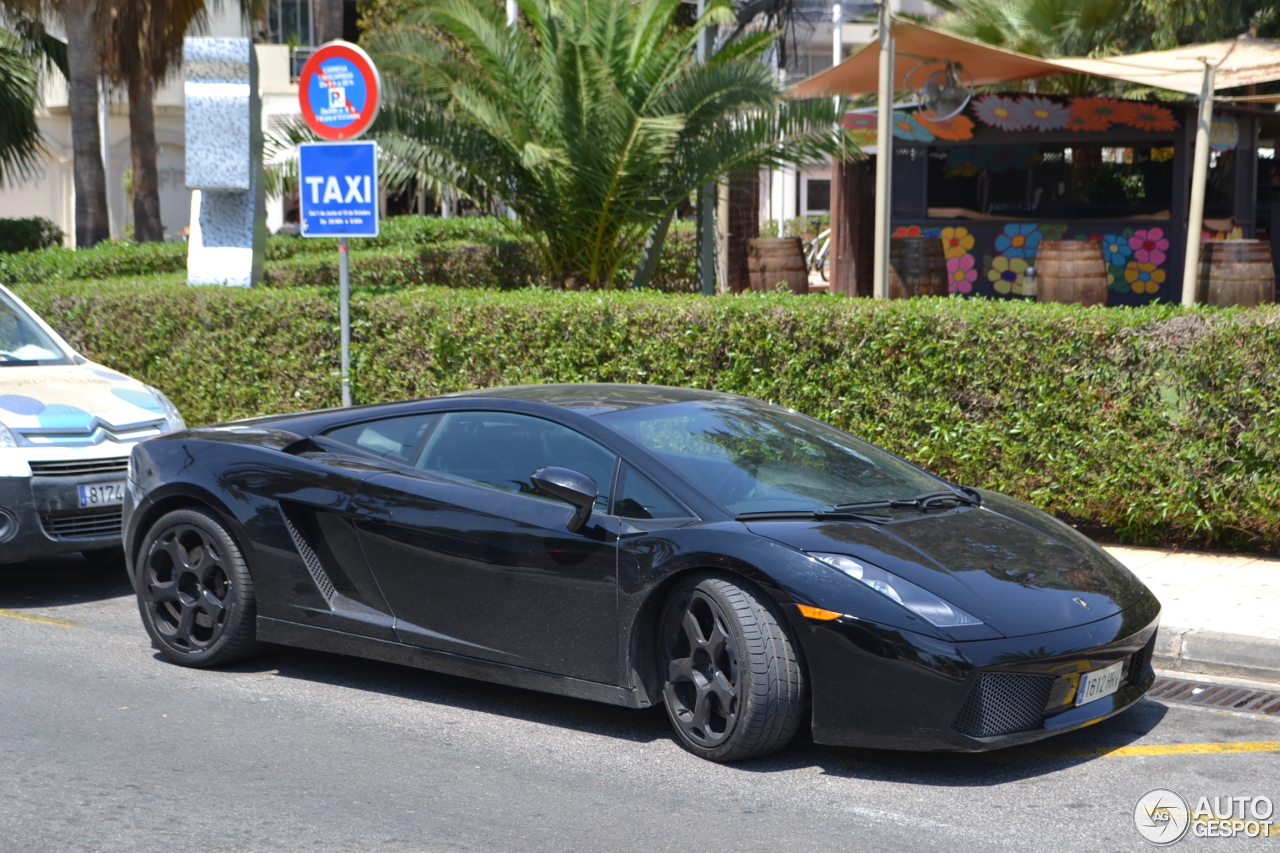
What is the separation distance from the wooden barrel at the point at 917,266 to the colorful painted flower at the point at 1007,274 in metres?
2.10

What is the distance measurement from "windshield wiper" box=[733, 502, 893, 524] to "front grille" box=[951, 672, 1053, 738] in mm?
765

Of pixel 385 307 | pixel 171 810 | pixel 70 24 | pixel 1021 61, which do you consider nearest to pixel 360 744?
pixel 171 810

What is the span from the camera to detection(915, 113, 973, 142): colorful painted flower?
16.1 meters

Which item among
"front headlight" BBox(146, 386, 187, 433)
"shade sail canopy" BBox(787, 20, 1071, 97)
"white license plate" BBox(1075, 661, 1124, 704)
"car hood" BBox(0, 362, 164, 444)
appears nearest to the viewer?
"white license plate" BBox(1075, 661, 1124, 704)

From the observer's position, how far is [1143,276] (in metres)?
15.4

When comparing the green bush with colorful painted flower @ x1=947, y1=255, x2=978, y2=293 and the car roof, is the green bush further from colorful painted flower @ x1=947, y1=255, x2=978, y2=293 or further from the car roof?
the car roof

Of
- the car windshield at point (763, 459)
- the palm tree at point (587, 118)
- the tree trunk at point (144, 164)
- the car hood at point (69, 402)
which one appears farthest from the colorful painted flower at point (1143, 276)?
the tree trunk at point (144, 164)

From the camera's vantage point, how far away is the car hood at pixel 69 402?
6.93 m

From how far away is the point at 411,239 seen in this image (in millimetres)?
17781

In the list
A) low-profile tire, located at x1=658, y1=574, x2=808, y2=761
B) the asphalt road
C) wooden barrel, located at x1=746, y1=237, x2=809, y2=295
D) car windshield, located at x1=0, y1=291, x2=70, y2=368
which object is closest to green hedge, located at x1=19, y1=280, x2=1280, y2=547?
car windshield, located at x1=0, y1=291, x2=70, y2=368

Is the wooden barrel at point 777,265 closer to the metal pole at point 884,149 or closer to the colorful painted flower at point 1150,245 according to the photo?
the colorful painted flower at point 1150,245

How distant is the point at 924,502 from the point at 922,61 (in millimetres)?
10228

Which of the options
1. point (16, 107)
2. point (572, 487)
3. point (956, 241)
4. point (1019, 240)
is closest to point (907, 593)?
point (572, 487)

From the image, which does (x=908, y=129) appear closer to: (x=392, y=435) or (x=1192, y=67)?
(x=1192, y=67)
